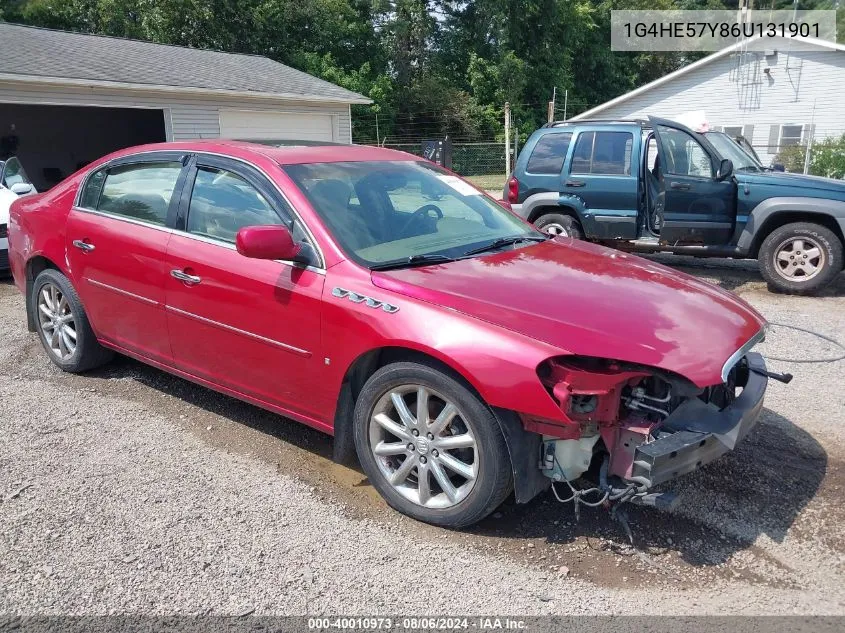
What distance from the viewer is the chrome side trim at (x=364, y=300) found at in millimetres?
3246

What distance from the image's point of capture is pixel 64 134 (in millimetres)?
21312

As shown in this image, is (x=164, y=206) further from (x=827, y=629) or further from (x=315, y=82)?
(x=315, y=82)

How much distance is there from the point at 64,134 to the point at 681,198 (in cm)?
1934

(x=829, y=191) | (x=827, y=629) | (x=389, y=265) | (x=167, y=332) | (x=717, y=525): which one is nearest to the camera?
(x=827, y=629)

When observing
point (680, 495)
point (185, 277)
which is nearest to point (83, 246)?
point (185, 277)

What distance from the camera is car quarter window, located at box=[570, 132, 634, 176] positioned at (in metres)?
8.74

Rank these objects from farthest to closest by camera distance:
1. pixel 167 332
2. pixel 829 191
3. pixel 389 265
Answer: pixel 829 191 → pixel 167 332 → pixel 389 265

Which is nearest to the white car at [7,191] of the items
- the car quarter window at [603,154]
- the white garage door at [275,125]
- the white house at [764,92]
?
the car quarter window at [603,154]

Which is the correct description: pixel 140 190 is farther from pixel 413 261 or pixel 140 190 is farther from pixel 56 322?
pixel 413 261

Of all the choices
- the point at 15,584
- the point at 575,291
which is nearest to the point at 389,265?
the point at 575,291

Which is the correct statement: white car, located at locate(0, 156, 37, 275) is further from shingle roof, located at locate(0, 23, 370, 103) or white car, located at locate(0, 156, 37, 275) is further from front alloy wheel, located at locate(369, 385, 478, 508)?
front alloy wheel, located at locate(369, 385, 478, 508)

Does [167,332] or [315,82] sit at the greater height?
[315,82]

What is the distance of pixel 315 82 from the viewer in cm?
2102

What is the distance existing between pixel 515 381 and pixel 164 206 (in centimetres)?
261
